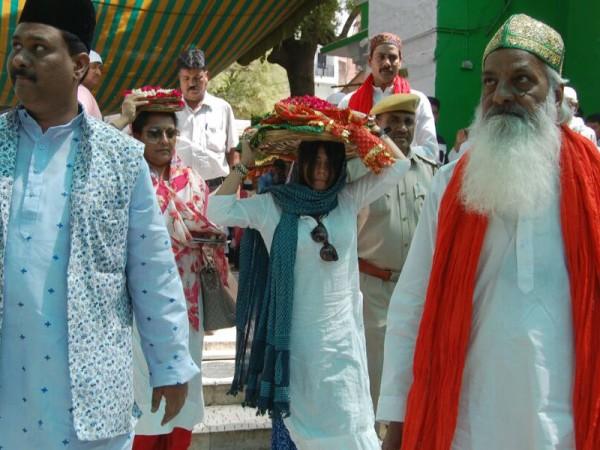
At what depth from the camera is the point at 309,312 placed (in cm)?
428

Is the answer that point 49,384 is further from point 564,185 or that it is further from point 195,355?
point 195,355

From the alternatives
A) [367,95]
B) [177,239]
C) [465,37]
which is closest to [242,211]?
[177,239]

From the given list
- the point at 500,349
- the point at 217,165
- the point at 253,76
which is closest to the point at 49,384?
the point at 500,349

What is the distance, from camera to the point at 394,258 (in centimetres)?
482

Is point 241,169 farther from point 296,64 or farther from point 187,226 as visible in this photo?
point 296,64

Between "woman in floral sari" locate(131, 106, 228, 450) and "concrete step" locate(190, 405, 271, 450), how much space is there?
573mm

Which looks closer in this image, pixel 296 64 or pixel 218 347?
pixel 218 347

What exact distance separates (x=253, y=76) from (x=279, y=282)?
24.4 m

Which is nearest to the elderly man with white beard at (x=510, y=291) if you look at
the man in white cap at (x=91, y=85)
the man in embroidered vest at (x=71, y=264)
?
the man in embroidered vest at (x=71, y=264)

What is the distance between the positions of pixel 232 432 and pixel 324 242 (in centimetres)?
169

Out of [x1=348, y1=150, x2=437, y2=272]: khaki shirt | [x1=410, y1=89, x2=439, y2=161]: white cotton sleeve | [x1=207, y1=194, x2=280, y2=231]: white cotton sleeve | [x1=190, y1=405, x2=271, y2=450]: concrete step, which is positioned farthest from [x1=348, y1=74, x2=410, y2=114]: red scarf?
[x1=190, y1=405, x2=271, y2=450]: concrete step

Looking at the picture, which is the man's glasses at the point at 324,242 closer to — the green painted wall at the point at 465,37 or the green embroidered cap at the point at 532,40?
the green embroidered cap at the point at 532,40

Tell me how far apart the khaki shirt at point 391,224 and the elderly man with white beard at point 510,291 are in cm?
212

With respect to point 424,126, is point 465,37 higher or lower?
higher
